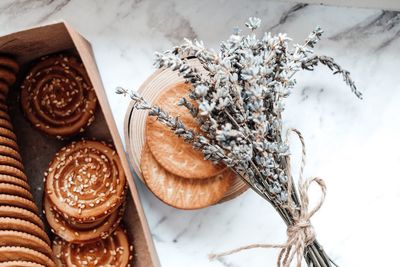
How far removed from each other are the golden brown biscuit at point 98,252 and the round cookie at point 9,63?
0.39 metres

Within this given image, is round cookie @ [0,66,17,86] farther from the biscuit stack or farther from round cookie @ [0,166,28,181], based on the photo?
round cookie @ [0,166,28,181]

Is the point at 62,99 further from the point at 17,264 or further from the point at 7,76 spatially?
the point at 17,264

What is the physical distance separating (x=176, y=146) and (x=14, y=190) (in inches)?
13.2

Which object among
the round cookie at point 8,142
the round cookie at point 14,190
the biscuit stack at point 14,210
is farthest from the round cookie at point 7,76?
the round cookie at point 14,190

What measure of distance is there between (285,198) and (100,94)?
17.1 inches

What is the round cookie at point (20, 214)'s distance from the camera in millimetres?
1243

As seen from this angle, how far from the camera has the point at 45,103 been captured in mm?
1430

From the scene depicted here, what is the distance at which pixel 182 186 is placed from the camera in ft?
4.22

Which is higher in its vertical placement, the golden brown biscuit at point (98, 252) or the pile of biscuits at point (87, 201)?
the pile of biscuits at point (87, 201)

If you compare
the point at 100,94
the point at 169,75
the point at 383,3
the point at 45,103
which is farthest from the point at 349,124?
the point at 45,103

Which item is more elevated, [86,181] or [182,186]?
[86,181]

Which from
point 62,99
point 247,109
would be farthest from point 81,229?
point 247,109

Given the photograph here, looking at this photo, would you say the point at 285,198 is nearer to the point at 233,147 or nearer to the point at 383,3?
the point at 233,147

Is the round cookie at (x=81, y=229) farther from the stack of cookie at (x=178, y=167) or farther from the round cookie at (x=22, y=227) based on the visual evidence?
the stack of cookie at (x=178, y=167)
